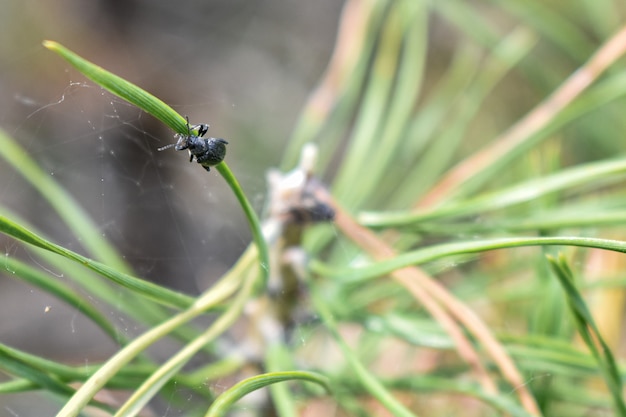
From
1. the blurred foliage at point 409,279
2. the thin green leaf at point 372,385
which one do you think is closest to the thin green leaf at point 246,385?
the blurred foliage at point 409,279

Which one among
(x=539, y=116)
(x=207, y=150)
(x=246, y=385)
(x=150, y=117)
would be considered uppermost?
Answer: (x=150, y=117)

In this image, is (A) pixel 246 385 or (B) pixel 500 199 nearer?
(A) pixel 246 385

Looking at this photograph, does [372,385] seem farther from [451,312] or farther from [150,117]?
[150,117]

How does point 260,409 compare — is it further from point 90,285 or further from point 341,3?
point 341,3

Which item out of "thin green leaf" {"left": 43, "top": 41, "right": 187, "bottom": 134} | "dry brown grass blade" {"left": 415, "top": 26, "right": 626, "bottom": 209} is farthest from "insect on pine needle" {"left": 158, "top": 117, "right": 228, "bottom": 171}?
"dry brown grass blade" {"left": 415, "top": 26, "right": 626, "bottom": 209}

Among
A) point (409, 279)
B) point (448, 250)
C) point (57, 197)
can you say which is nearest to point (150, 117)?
point (57, 197)

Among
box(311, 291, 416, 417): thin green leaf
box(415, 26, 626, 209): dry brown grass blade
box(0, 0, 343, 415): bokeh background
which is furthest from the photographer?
box(0, 0, 343, 415): bokeh background

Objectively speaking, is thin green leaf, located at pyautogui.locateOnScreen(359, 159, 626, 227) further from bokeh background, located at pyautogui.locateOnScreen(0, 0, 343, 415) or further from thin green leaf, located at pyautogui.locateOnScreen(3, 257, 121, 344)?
bokeh background, located at pyautogui.locateOnScreen(0, 0, 343, 415)

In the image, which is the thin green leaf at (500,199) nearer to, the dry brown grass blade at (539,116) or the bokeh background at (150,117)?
the dry brown grass blade at (539,116)

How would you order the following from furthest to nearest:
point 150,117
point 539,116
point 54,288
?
point 150,117 < point 539,116 < point 54,288
